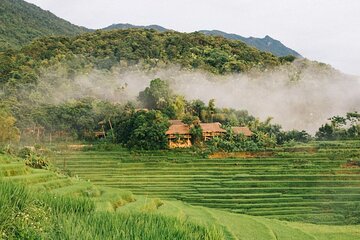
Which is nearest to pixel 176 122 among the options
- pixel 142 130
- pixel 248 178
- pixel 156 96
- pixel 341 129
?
pixel 142 130

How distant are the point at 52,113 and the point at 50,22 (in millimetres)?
56704

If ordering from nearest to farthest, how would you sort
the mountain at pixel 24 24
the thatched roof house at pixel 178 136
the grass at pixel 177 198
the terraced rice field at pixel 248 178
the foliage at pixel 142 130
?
the grass at pixel 177 198
the terraced rice field at pixel 248 178
the foliage at pixel 142 130
the thatched roof house at pixel 178 136
the mountain at pixel 24 24

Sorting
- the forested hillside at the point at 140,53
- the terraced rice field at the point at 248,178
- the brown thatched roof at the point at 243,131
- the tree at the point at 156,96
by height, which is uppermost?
the forested hillside at the point at 140,53

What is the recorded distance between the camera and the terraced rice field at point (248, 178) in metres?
19.5

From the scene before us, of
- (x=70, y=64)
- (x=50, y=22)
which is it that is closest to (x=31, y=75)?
(x=70, y=64)

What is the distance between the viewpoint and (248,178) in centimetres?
2462

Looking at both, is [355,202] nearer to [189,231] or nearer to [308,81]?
[189,231]

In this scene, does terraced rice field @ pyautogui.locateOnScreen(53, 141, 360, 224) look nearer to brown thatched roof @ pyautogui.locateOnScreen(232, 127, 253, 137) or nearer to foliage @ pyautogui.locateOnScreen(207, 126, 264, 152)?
foliage @ pyautogui.locateOnScreen(207, 126, 264, 152)

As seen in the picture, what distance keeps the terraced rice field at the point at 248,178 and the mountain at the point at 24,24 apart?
42.8m

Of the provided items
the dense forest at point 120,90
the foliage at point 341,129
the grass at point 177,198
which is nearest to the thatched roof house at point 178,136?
the dense forest at point 120,90

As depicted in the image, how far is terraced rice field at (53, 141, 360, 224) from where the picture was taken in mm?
19531

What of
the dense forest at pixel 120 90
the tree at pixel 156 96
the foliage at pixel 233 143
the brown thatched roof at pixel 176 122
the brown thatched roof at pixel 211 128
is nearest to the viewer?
the foliage at pixel 233 143

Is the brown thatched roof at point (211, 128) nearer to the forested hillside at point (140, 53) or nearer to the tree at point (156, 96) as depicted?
the tree at point (156, 96)

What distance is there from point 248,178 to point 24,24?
6406cm
